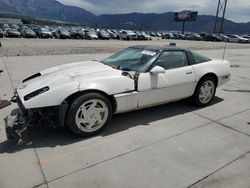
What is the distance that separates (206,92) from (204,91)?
83mm

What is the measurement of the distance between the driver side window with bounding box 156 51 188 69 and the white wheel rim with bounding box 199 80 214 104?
0.70m

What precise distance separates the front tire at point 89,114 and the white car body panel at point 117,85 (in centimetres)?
14

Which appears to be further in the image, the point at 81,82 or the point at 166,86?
the point at 166,86

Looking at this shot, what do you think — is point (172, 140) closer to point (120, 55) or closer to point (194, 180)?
→ point (194, 180)

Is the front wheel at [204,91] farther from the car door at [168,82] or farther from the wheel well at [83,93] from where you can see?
the wheel well at [83,93]

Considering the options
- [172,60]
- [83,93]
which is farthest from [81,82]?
[172,60]

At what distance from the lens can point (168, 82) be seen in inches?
160

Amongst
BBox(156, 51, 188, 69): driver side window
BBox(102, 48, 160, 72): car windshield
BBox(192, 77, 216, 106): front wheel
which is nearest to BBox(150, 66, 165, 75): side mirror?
BBox(102, 48, 160, 72): car windshield

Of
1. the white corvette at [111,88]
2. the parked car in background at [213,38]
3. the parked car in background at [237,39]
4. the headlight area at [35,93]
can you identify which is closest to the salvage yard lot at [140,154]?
the white corvette at [111,88]

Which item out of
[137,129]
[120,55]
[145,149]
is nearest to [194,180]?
[145,149]

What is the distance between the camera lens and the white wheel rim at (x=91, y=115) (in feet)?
10.7

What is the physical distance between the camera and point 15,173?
2.58 m

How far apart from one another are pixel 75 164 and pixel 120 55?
2599 mm

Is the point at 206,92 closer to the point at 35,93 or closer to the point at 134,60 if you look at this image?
the point at 134,60
